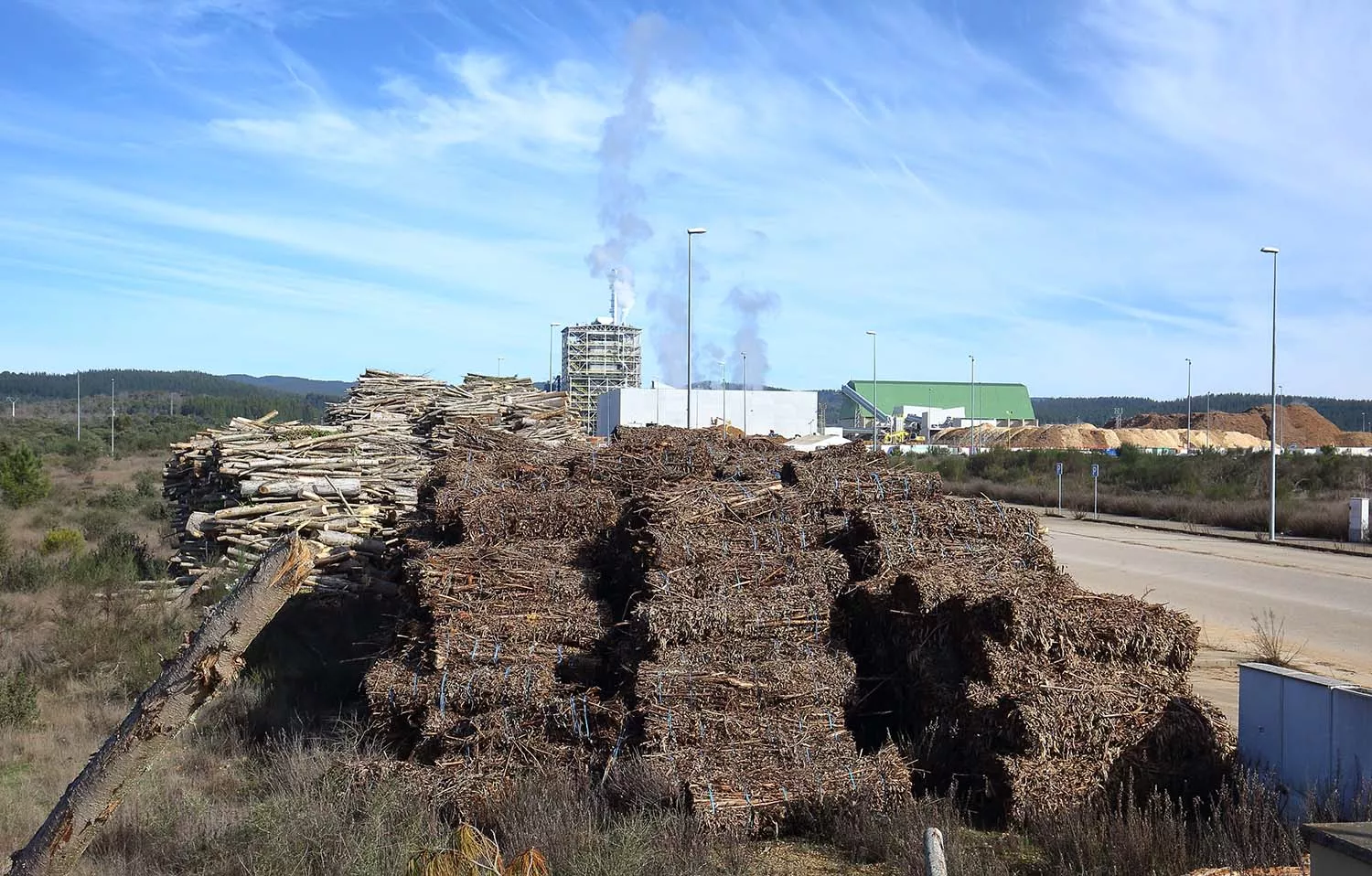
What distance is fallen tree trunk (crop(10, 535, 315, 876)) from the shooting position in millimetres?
4266

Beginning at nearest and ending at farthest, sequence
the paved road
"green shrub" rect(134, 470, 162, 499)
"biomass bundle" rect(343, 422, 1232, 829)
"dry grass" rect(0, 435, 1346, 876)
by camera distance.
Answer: "dry grass" rect(0, 435, 1346, 876) → "biomass bundle" rect(343, 422, 1232, 829) → the paved road → "green shrub" rect(134, 470, 162, 499)

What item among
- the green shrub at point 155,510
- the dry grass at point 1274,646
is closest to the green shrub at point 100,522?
the green shrub at point 155,510

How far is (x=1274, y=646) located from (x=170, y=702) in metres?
12.4

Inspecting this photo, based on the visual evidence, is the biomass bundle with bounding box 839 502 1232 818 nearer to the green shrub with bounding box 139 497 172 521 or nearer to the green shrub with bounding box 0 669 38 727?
the green shrub with bounding box 0 669 38 727

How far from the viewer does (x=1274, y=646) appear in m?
12.9

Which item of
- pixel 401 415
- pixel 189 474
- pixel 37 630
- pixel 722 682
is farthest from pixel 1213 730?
pixel 189 474

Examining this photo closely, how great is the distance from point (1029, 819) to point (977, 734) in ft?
2.06

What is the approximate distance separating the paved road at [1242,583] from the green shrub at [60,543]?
18.3 meters

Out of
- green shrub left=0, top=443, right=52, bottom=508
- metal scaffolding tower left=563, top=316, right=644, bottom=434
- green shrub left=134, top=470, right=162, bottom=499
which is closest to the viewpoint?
green shrub left=0, top=443, right=52, bottom=508

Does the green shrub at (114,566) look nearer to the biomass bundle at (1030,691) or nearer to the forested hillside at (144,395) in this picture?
the biomass bundle at (1030,691)

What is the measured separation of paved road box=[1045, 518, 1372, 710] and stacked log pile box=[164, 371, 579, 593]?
937 centimetres

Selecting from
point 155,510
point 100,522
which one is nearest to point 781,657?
point 100,522

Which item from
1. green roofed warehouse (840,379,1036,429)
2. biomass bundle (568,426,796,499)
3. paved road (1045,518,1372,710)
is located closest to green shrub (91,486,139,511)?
biomass bundle (568,426,796,499)

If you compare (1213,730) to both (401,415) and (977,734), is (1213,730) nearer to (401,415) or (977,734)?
(977,734)
